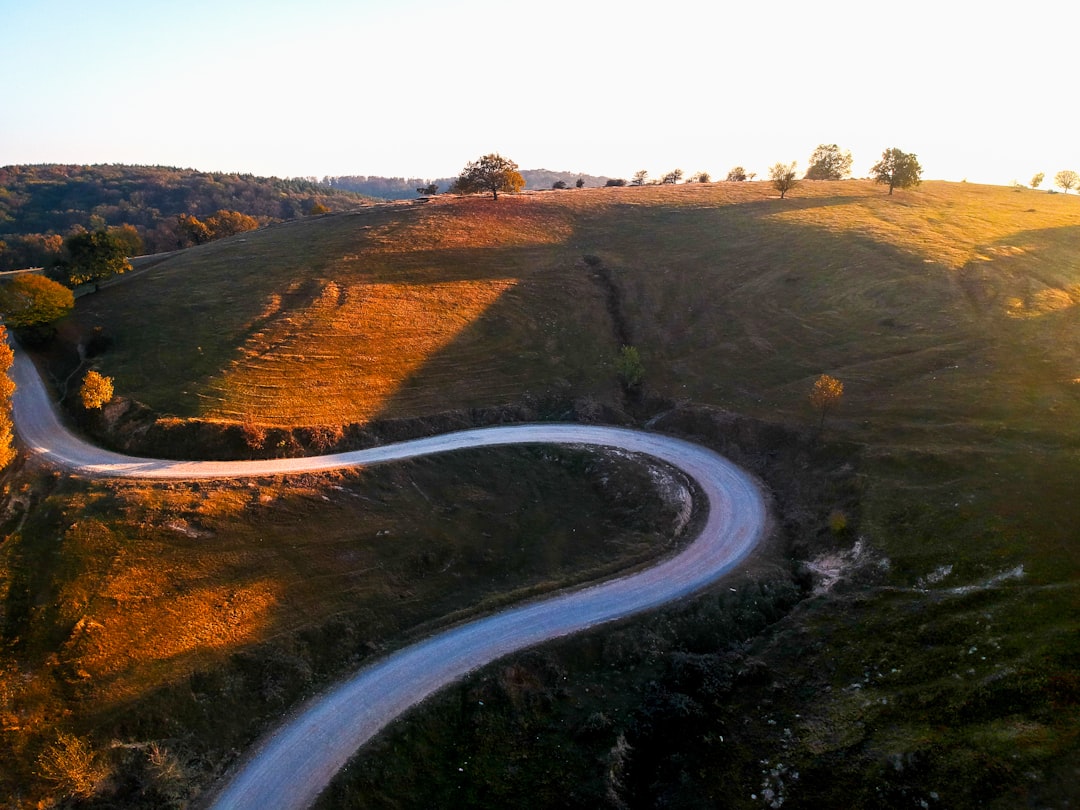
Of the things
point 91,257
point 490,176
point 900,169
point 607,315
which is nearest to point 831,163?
point 900,169

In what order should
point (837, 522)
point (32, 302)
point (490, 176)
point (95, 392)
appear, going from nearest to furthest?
point (837, 522) < point (95, 392) < point (32, 302) < point (490, 176)

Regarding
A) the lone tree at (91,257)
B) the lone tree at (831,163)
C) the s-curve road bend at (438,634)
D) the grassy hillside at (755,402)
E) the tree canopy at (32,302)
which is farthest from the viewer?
the lone tree at (831,163)

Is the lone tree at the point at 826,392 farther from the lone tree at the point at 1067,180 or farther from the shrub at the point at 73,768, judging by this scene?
the lone tree at the point at 1067,180

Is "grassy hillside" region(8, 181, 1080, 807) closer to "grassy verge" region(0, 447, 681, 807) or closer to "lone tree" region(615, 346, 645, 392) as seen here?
"lone tree" region(615, 346, 645, 392)

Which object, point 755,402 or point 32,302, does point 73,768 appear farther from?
point 32,302

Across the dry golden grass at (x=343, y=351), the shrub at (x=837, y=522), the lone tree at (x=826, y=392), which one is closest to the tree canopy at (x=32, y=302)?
the dry golden grass at (x=343, y=351)

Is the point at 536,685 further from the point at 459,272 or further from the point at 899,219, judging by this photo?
the point at 899,219

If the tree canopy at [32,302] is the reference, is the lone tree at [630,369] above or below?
below
